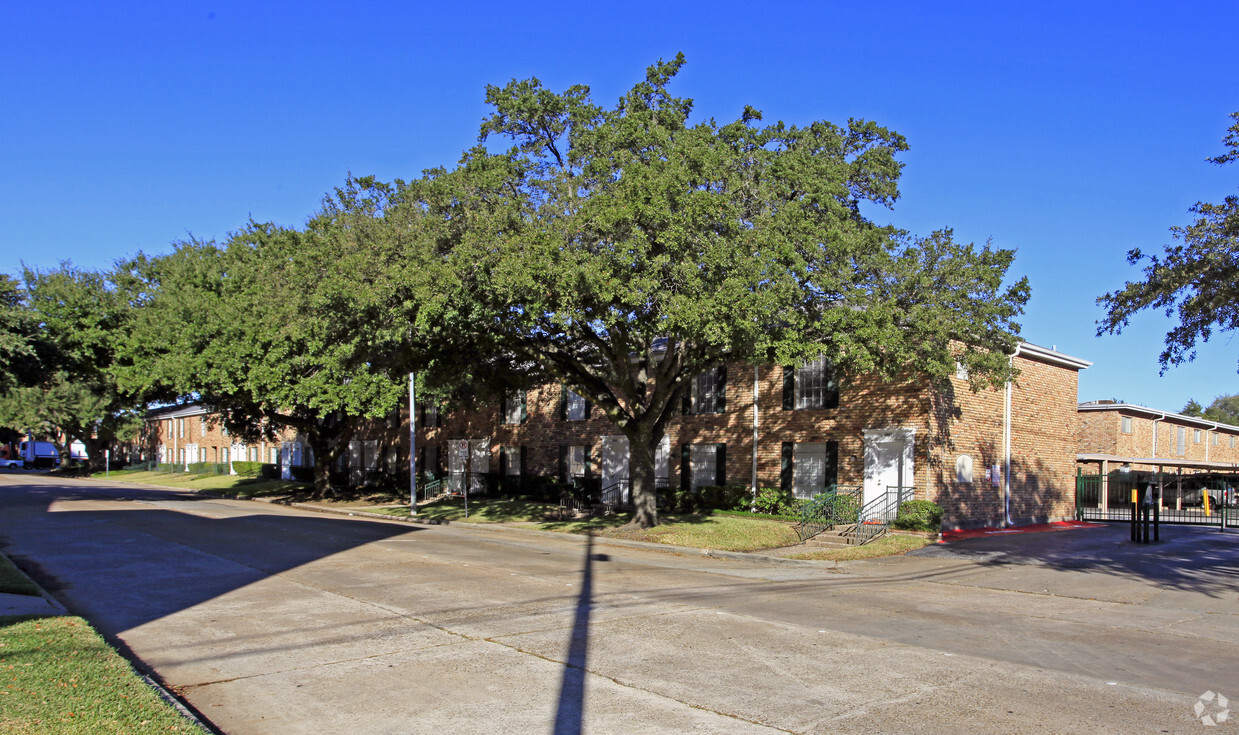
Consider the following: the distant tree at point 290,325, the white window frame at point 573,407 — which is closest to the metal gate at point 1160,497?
the white window frame at point 573,407

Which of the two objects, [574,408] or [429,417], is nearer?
[574,408]

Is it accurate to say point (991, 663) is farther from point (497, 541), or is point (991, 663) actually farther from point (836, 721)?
point (497, 541)

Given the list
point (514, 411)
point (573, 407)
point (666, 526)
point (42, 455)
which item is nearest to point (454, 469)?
point (514, 411)

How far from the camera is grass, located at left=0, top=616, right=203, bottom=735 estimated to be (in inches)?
230

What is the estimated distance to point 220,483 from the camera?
2254 inches

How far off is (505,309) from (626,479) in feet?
50.3

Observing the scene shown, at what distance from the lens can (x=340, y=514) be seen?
34.5 metres

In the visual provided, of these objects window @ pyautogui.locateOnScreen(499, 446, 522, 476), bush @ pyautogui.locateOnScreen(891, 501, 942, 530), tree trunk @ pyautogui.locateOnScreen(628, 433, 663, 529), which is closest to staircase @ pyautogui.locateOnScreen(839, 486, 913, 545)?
bush @ pyautogui.locateOnScreen(891, 501, 942, 530)

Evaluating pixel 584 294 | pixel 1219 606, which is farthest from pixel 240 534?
pixel 1219 606

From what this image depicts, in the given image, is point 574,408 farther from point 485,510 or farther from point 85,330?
point 85,330

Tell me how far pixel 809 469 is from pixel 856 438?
195 cm

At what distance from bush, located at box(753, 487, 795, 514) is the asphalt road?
6.94 metres

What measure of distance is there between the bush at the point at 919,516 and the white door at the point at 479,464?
2237 centimetres

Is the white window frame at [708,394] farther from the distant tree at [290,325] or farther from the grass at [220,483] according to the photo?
the grass at [220,483]
